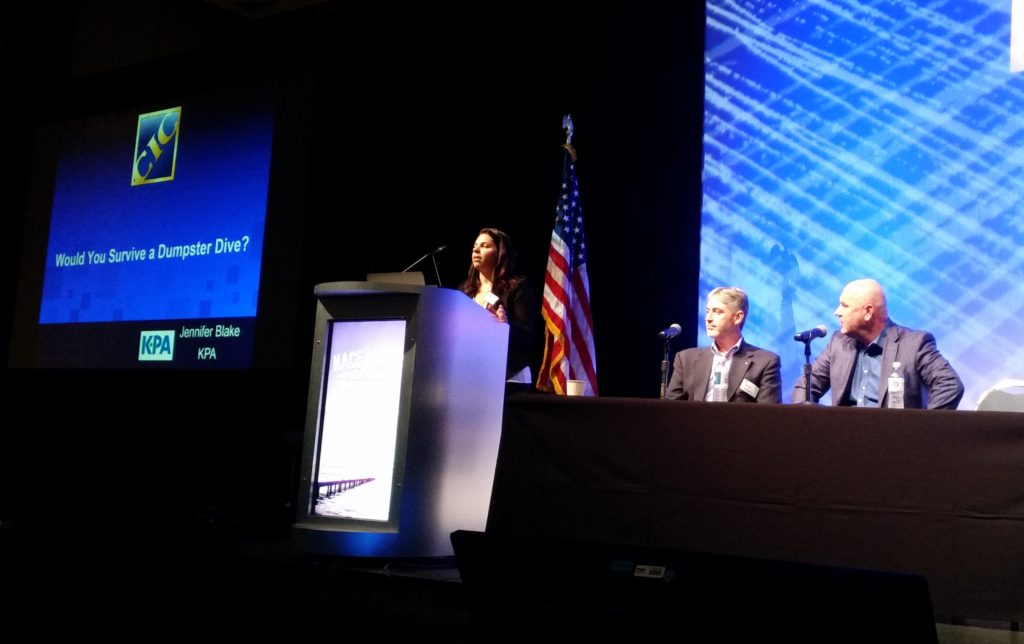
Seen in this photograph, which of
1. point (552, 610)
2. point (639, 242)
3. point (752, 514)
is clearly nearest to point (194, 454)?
point (639, 242)

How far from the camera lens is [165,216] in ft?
18.4

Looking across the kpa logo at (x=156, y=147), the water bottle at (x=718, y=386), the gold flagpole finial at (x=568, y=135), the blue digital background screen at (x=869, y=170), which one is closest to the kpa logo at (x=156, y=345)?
the kpa logo at (x=156, y=147)

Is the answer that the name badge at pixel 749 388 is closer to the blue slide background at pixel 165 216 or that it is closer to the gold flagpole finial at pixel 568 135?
the gold flagpole finial at pixel 568 135

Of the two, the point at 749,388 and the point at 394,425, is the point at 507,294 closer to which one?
the point at 749,388

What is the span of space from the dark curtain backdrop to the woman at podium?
1.10 m

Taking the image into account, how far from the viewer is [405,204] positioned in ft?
A: 17.8

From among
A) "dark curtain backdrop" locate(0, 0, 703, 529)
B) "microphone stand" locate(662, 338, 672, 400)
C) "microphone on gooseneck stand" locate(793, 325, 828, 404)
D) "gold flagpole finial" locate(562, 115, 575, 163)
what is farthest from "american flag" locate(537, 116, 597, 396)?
"microphone on gooseneck stand" locate(793, 325, 828, 404)

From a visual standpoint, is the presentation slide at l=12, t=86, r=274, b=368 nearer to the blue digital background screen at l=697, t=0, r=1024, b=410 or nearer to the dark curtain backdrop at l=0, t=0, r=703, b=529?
the dark curtain backdrop at l=0, t=0, r=703, b=529

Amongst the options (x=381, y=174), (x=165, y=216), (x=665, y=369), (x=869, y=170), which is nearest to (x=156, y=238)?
(x=165, y=216)

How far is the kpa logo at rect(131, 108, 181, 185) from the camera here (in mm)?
5711

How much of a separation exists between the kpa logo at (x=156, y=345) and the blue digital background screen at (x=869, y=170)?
3.00m

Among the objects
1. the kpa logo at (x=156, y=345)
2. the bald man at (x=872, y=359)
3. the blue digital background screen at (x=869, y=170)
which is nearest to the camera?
the bald man at (x=872, y=359)

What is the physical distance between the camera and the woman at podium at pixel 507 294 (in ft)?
12.0

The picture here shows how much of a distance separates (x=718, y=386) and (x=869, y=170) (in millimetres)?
1384
